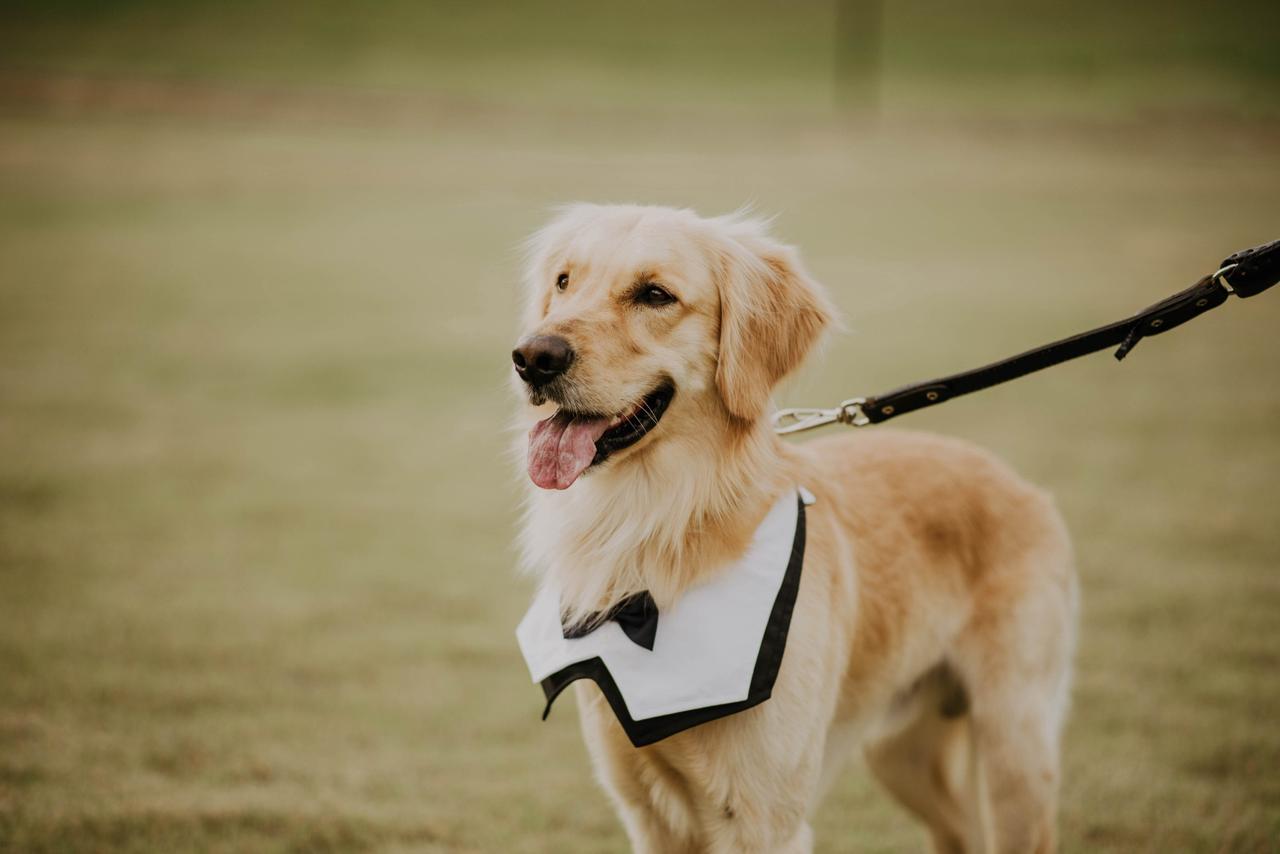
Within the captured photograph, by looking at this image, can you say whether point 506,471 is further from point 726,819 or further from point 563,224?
point 726,819

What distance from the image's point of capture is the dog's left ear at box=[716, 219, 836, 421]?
3055 millimetres

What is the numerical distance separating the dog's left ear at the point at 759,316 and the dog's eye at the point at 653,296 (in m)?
0.18

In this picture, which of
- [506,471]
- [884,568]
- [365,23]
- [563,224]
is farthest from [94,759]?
Answer: [365,23]

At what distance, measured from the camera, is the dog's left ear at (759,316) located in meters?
3.05

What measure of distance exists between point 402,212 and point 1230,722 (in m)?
17.4

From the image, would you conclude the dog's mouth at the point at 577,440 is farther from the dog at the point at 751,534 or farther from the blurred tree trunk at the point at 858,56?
the blurred tree trunk at the point at 858,56

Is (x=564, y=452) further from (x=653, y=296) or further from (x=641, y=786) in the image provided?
(x=641, y=786)

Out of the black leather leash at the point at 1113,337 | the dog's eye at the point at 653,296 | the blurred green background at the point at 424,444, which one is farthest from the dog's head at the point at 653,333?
the blurred green background at the point at 424,444

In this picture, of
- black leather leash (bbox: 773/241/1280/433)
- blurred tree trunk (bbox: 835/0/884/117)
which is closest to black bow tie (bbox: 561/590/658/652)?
black leather leash (bbox: 773/241/1280/433)

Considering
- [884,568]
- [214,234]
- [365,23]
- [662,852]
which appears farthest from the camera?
[365,23]

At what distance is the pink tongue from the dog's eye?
402 mm

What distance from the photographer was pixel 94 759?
173 inches

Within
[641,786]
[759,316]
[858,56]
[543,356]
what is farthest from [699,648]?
[858,56]

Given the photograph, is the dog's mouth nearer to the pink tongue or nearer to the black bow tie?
the pink tongue
